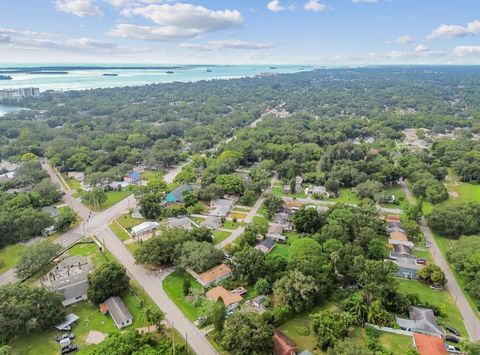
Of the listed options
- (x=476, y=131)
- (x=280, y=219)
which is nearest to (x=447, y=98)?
(x=476, y=131)

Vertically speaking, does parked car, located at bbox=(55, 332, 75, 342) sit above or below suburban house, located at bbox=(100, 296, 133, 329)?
below

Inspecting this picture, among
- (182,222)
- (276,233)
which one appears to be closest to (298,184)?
(276,233)

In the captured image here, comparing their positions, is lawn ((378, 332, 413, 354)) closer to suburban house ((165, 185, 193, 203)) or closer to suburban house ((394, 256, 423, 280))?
suburban house ((394, 256, 423, 280))

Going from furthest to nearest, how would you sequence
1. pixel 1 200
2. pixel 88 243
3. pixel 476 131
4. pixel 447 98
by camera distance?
pixel 447 98, pixel 476 131, pixel 1 200, pixel 88 243

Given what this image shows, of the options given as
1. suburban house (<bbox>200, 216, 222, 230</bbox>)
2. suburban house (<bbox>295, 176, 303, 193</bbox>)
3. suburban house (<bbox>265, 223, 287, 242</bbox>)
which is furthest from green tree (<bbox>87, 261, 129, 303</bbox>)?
suburban house (<bbox>295, 176, 303, 193</bbox>)

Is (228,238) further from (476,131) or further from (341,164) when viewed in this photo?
(476,131)

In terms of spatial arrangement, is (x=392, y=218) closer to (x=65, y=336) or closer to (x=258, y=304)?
(x=258, y=304)
